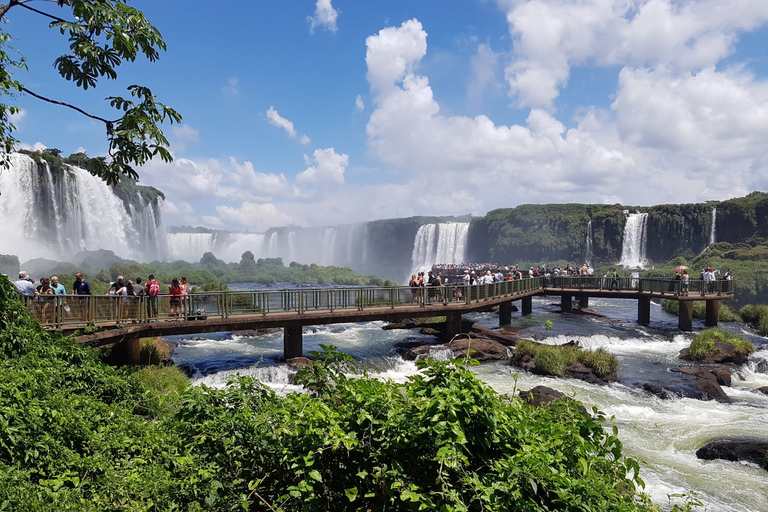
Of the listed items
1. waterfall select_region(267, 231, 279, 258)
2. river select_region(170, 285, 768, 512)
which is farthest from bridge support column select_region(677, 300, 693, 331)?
waterfall select_region(267, 231, 279, 258)

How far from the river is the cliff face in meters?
49.5

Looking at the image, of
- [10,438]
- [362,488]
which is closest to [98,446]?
[10,438]

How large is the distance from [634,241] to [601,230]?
43.3 ft

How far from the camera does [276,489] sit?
3232 mm

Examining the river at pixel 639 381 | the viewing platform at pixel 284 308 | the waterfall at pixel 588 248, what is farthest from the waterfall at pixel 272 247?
the viewing platform at pixel 284 308

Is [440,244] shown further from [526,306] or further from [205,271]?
[526,306]

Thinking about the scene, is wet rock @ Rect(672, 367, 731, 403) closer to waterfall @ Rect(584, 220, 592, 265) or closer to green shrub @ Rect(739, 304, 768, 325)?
green shrub @ Rect(739, 304, 768, 325)

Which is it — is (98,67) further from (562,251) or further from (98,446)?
(562,251)

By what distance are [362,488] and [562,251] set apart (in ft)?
299

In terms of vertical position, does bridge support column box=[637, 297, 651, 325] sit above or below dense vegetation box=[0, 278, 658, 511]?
below

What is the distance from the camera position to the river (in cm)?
827

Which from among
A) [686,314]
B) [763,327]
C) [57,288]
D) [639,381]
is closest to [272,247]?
[686,314]

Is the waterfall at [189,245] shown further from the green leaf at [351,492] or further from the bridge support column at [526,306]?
the green leaf at [351,492]

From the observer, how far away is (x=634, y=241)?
6694cm
